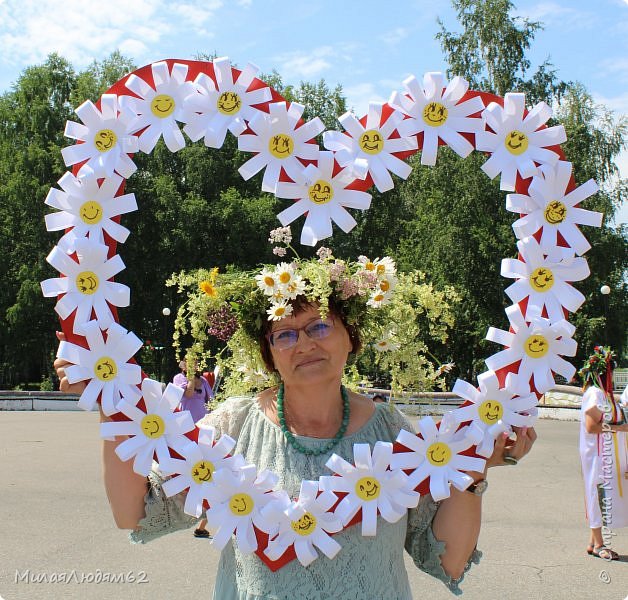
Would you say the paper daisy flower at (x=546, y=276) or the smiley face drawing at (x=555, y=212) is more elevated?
the smiley face drawing at (x=555, y=212)

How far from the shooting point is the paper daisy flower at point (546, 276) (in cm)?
238

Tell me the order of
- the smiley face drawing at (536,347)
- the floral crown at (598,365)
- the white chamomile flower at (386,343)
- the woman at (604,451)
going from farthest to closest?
the floral crown at (598,365), the woman at (604,451), the white chamomile flower at (386,343), the smiley face drawing at (536,347)

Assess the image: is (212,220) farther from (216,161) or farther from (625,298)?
(625,298)

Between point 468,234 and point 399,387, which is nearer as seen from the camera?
point 399,387

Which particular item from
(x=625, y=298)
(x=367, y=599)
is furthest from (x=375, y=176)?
(x=625, y=298)

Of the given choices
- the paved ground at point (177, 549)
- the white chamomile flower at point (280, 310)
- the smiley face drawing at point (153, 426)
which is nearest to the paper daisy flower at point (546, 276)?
the white chamomile flower at point (280, 310)

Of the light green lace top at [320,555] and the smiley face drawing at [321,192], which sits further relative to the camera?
the smiley face drawing at [321,192]

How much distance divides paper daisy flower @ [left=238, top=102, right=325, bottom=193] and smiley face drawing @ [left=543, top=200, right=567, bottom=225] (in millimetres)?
798

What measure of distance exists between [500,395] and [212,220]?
23362mm

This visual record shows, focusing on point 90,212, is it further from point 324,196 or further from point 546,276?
point 546,276

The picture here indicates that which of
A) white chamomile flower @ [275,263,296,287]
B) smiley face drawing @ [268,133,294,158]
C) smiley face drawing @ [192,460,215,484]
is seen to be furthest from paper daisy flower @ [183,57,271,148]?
smiley face drawing @ [192,460,215,484]

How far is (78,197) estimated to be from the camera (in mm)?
2391

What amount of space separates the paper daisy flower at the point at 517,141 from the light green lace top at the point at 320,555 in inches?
37.0

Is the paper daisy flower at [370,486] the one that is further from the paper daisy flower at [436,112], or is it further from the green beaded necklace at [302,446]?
the paper daisy flower at [436,112]
